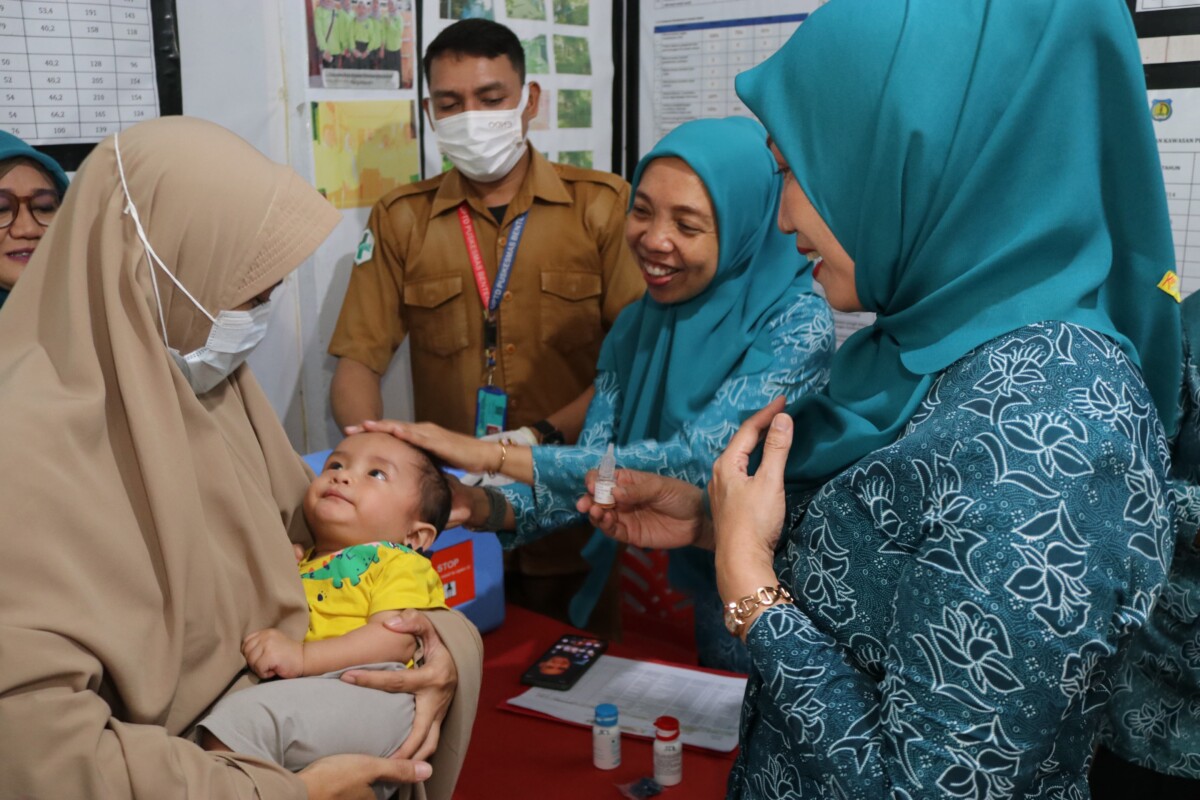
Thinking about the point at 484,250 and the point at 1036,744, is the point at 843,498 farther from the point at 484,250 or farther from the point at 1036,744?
the point at 484,250

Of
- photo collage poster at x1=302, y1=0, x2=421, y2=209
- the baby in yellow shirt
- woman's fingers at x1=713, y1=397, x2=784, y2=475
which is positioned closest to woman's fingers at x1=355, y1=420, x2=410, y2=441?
the baby in yellow shirt

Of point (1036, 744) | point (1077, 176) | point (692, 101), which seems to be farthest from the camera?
point (692, 101)

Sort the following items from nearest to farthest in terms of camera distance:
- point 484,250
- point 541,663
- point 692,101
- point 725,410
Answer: point 541,663 → point 725,410 → point 484,250 → point 692,101

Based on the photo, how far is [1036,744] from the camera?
105cm

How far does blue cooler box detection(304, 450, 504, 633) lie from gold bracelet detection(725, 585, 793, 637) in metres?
0.96

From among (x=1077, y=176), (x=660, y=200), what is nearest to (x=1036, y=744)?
(x=1077, y=176)

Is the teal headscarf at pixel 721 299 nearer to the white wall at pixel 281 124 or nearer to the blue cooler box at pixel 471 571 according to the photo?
the blue cooler box at pixel 471 571

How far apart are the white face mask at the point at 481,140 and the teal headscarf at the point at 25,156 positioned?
3.45ft

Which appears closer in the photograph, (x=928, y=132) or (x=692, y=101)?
(x=928, y=132)

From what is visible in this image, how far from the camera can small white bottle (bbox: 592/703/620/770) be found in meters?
1.71

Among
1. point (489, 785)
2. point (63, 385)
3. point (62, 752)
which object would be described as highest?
point (63, 385)

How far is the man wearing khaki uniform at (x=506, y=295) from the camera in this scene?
10.2 ft

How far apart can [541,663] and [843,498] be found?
0.99 metres

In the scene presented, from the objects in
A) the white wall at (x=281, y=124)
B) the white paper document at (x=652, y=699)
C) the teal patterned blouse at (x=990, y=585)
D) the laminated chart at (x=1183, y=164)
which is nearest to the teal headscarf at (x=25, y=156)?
the white wall at (x=281, y=124)
